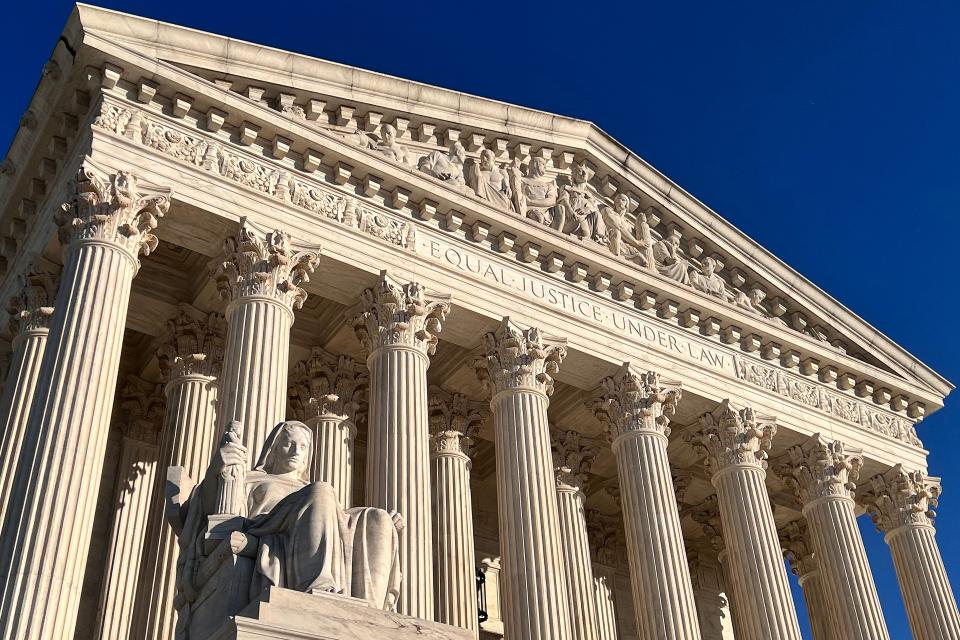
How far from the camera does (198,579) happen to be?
30.7ft

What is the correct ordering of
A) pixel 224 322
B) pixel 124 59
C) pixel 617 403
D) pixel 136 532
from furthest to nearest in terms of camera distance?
pixel 617 403 < pixel 224 322 < pixel 136 532 < pixel 124 59

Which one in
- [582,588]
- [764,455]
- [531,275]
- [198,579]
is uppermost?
[531,275]

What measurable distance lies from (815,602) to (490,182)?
17.1 metres

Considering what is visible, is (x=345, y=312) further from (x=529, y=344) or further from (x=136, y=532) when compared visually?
(x=136, y=532)

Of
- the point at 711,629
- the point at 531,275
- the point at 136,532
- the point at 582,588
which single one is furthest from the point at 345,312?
the point at 711,629

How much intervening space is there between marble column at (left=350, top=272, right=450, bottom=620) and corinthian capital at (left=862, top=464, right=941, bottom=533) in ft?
48.1

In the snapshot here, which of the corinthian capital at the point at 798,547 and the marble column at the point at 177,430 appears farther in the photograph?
the corinthian capital at the point at 798,547

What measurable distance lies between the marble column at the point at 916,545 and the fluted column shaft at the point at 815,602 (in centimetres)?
350

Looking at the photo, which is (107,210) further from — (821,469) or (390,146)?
(821,469)

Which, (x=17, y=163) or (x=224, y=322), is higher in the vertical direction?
(x=17, y=163)

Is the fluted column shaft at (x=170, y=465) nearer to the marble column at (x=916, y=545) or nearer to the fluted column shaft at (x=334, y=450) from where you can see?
the fluted column shaft at (x=334, y=450)

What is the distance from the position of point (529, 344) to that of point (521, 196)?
13.6 feet

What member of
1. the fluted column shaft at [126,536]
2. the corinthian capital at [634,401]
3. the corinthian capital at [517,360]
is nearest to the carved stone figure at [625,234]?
the corinthian capital at [634,401]

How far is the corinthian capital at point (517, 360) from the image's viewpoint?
22031 mm
